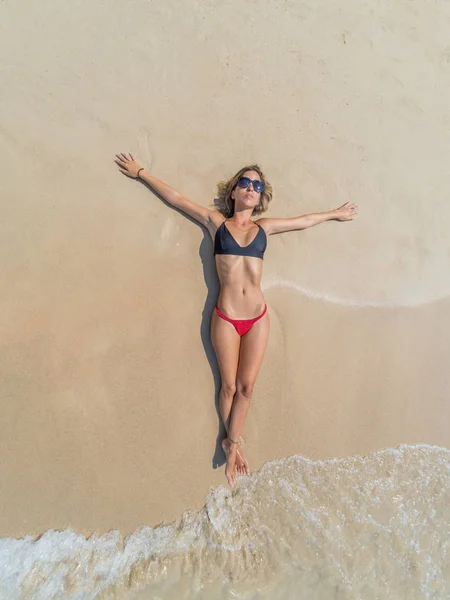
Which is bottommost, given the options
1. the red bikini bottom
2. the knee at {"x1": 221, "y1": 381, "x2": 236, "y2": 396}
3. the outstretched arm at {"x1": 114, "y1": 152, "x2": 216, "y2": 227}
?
the knee at {"x1": 221, "y1": 381, "x2": 236, "y2": 396}

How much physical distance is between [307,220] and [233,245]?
3.04 ft

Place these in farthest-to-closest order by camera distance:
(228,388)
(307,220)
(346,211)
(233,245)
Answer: (346,211), (307,220), (228,388), (233,245)

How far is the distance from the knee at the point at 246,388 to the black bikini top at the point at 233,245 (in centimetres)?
129

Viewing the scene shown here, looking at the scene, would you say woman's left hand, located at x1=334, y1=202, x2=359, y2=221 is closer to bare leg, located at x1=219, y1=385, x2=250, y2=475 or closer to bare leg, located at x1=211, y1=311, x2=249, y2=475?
bare leg, located at x1=211, y1=311, x2=249, y2=475

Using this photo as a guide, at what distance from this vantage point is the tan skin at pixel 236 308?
350cm

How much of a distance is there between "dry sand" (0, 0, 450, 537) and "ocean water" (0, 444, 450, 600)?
187 millimetres

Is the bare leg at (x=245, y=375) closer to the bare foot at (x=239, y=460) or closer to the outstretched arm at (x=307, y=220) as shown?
the bare foot at (x=239, y=460)

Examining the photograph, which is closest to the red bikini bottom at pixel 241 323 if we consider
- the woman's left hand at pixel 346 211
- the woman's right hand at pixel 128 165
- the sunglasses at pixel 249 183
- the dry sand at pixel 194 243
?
the dry sand at pixel 194 243

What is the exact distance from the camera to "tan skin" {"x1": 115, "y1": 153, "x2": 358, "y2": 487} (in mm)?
3504

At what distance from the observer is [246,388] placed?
3520mm

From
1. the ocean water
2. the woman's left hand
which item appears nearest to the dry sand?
the woman's left hand

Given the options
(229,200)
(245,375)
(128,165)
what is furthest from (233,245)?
(128,165)

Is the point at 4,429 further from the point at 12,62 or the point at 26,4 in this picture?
the point at 26,4

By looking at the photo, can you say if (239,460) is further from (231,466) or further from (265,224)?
(265,224)
